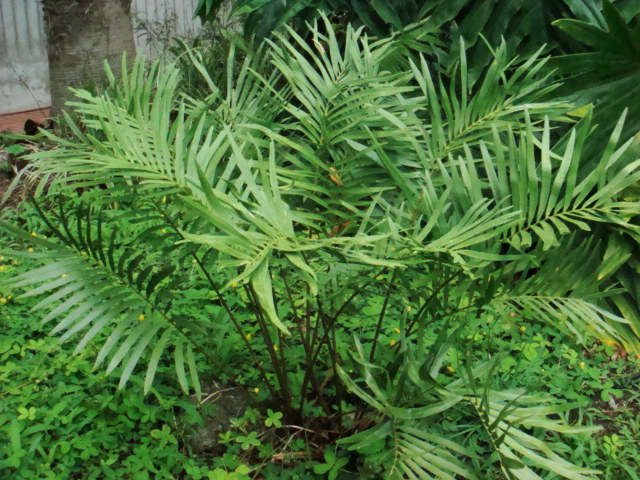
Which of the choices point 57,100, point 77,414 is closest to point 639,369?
point 77,414

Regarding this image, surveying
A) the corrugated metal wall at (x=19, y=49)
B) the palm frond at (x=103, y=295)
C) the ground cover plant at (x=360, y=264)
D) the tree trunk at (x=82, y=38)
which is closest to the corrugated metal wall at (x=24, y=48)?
the corrugated metal wall at (x=19, y=49)

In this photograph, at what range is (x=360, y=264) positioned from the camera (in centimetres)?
195

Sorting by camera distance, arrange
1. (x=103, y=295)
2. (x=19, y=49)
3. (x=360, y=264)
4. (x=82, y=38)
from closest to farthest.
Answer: (x=103, y=295)
(x=360, y=264)
(x=82, y=38)
(x=19, y=49)

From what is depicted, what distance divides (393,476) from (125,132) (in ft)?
3.46

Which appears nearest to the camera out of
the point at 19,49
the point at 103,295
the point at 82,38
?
the point at 103,295

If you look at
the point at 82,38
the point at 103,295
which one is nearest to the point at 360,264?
the point at 103,295

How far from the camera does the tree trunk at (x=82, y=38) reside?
4.09 m

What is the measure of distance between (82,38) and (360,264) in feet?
9.58

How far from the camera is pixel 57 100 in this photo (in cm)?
429

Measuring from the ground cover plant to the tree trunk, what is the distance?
6.66 feet

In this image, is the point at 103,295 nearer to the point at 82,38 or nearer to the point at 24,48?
the point at 82,38

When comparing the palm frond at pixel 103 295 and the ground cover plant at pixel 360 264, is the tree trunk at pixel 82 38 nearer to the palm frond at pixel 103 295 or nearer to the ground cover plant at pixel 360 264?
the ground cover plant at pixel 360 264

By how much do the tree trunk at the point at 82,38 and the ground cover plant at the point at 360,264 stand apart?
2.03m

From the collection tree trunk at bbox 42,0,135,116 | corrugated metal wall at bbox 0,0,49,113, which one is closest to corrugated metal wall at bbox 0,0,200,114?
corrugated metal wall at bbox 0,0,49,113
